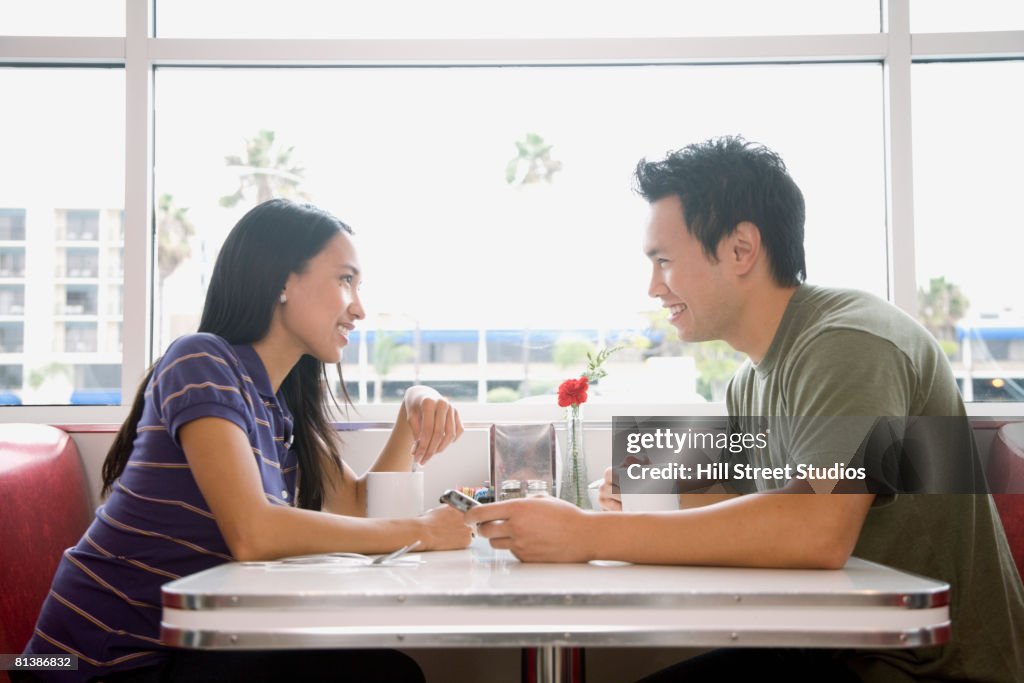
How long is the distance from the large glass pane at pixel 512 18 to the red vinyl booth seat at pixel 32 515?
4.56ft

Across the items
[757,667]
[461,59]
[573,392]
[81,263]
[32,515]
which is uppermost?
[461,59]

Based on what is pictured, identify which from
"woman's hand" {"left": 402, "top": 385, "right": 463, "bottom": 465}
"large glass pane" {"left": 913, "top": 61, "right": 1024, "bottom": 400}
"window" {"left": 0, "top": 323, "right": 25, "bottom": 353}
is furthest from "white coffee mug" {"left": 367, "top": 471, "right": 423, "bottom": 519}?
"large glass pane" {"left": 913, "top": 61, "right": 1024, "bottom": 400}

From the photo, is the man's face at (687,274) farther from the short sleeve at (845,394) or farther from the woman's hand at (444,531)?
the woman's hand at (444,531)

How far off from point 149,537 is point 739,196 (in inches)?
44.9

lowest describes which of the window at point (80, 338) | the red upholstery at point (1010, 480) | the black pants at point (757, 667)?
the black pants at point (757, 667)

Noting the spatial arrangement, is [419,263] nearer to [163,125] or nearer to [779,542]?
[163,125]

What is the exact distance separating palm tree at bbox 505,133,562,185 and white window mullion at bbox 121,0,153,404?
1126 millimetres

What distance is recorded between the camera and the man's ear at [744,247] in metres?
1.62

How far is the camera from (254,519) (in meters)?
1.21

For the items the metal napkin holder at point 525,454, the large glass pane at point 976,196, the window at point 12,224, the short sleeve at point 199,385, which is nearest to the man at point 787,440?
the short sleeve at point 199,385

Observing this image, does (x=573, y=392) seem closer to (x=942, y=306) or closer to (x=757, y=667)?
(x=757, y=667)

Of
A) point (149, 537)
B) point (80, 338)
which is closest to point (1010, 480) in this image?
point (149, 537)

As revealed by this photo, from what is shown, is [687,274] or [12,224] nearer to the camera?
[687,274]

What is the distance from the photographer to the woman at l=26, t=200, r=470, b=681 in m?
1.26
